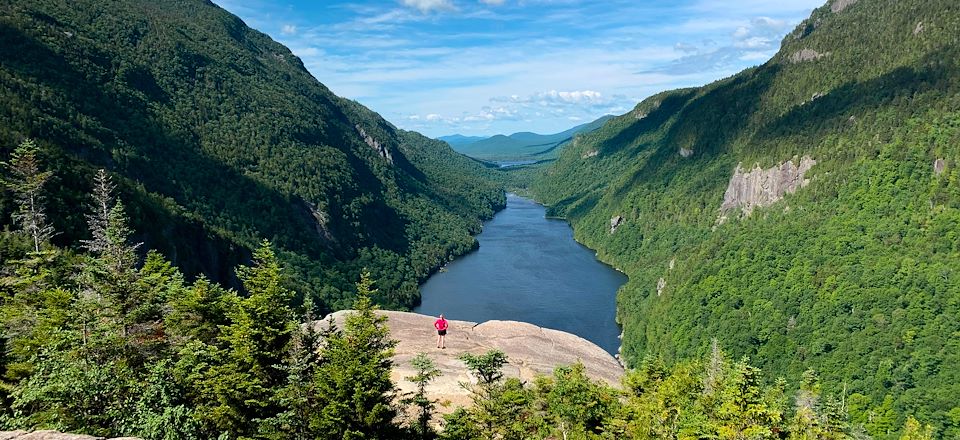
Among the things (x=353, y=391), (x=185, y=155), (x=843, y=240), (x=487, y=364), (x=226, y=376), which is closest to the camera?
(x=226, y=376)

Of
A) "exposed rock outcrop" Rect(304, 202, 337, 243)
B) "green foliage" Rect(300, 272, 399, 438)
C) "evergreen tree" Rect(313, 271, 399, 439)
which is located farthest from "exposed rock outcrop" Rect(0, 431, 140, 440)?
"exposed rock outcrop" Rect(304, 202, 337, 243)

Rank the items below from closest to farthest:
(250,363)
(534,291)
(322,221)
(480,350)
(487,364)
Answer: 1. (250,363)
2. (487,364)
3. (480,350)
4. (534,291)
5. (322,221)

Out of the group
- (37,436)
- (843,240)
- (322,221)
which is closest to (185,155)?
(322,221)

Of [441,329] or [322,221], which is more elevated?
[322,221]

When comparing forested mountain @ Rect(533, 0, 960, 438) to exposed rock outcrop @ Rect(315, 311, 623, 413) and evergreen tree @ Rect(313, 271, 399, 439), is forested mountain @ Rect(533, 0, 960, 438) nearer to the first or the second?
exposed rock outcrop @ Rect(315, 311, 623, 413)

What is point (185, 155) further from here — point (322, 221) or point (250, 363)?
point (250, 363)

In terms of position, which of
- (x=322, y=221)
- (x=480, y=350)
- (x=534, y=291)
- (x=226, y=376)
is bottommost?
(x=534, y=291)

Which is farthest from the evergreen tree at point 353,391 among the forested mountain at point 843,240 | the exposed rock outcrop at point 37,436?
the forested mountain at point 843,240

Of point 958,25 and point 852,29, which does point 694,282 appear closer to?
point 958,25
